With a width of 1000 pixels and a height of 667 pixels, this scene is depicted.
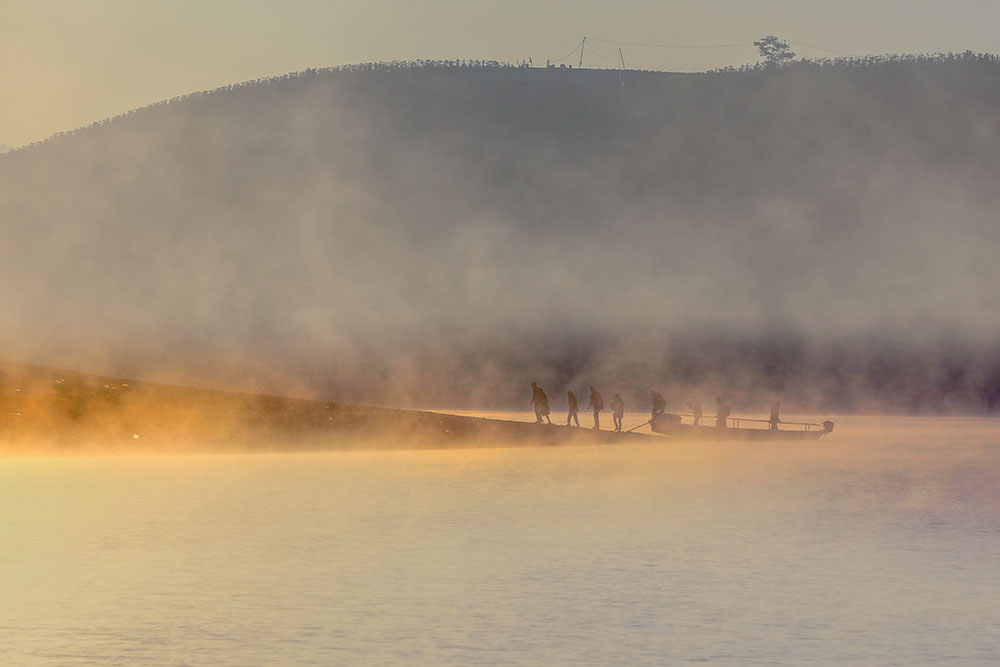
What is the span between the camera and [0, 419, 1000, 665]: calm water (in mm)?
13453

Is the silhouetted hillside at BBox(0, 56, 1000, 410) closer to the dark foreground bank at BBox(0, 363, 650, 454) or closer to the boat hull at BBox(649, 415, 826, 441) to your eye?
the boat hull at BBox(649, 415, 826, 441)

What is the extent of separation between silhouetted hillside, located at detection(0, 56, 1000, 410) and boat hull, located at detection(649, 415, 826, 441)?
33758 millimetres

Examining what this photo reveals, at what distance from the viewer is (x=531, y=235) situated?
4779 inches

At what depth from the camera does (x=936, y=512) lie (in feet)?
81.0

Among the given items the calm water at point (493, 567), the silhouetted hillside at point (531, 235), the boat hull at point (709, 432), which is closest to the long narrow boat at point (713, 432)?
the boat hull at point (709, 432)

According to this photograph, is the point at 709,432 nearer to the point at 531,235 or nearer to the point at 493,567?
the point at 493,567

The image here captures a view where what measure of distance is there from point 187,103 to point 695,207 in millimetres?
41540

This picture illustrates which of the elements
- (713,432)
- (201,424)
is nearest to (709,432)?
(713,432)

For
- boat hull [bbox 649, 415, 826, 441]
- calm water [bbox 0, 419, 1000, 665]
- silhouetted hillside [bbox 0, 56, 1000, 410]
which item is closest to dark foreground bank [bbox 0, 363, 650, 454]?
boat hull [bbox 649, 415, 826, 441]

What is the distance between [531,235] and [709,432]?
7202cm

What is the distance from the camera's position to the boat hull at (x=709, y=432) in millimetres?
50125

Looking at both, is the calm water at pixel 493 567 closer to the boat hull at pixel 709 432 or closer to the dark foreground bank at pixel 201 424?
the dark foreground bank at pixel 201 424

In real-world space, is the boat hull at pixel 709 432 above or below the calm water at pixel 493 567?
above

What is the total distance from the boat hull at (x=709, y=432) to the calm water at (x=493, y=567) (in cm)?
1762
